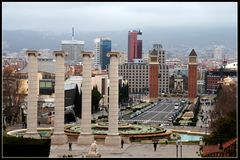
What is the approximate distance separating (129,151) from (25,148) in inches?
246

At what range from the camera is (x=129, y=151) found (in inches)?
906

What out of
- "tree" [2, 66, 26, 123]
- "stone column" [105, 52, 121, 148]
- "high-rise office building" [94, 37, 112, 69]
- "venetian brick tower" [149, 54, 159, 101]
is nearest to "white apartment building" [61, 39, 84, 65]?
"high-rise office building" [94, 37, 112, 69]

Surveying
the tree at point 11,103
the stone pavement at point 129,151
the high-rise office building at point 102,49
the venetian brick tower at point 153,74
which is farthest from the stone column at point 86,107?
the high-rise office building at point 102,49

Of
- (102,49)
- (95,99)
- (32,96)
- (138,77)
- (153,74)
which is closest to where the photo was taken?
(32,96)

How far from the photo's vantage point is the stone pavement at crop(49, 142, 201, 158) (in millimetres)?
21328

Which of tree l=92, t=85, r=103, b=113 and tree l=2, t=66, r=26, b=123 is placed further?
tree l=92, t=85, r=103, b=113

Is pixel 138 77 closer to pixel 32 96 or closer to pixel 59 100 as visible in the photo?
pixel 59 100

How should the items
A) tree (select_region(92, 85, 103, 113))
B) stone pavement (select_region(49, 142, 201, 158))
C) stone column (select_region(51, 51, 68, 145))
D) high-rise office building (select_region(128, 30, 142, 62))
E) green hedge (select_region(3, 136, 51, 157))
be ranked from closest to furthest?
green hedge (select_region(3, 136, 51, 157)), stone pavement (select_region(49, 142, 201, 158)), stone column (select_region(51, 51, 68, 145)), tree (select_region(92, 85, 103, 113)), high-rise office building (select_region(128, 30, 142, 62))

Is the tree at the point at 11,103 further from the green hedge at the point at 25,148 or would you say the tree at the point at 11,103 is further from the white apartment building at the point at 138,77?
the white apartment building at the point at 138,77

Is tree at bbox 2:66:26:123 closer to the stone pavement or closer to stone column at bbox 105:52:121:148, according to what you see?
the stone pavement

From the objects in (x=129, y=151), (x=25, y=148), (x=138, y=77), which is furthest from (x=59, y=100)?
(x=138, y=77)

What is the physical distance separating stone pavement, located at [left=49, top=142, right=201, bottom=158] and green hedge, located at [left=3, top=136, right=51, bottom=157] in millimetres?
2928

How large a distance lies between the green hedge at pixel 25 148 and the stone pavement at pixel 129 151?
9.61 feet

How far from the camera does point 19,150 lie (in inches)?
698
